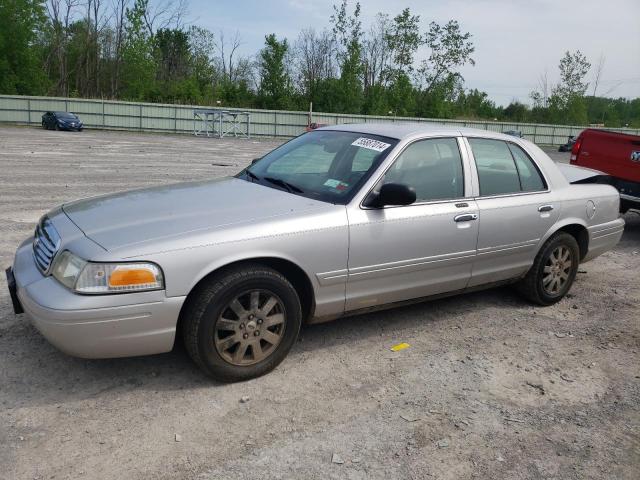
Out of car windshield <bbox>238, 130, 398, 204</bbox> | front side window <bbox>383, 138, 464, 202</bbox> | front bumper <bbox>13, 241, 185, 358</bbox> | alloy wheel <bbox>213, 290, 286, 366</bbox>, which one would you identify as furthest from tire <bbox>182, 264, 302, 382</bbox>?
front side window <bbox>383, 138, 464, 202</bbox>

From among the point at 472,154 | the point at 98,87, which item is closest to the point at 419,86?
the point at 98,87

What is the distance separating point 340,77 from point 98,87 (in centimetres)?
2451

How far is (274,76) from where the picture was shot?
54031 millimetres

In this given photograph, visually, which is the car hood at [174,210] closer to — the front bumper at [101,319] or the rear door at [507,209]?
the front bumper at [101,319]

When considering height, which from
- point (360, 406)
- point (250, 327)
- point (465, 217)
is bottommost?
point (360, 406)

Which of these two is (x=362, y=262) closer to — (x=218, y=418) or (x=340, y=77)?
(x=218, y=418)

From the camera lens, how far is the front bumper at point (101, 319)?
2.98m

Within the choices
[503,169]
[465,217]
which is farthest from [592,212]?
[465,217]

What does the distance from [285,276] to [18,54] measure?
5283cm

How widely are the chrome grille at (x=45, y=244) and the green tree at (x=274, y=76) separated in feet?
168

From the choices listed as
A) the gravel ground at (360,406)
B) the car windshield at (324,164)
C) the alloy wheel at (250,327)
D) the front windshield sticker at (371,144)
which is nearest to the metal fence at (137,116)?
the car windshield at (324,164)

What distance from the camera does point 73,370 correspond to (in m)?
3.48

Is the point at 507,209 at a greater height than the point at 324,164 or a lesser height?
lesser

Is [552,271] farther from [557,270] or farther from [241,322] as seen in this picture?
[241,322]
